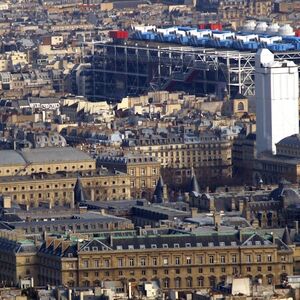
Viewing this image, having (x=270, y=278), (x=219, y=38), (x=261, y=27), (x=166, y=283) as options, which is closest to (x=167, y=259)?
(x=166, y=283)

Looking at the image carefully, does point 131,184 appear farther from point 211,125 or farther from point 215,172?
point 211,125

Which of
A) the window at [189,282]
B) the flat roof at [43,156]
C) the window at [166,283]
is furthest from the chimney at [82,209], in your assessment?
the flat roof at [43,156]

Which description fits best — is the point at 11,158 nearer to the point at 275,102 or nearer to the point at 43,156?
the point at 43,156

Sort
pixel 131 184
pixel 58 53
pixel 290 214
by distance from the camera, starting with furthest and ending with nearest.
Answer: pixel 58 53 → pixel 131 184 → pixel 290 214

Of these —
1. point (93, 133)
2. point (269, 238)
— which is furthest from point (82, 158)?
point (269, 238)

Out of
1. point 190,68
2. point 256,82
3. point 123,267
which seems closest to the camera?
point 123,267

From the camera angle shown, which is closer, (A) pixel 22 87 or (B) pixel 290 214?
(B) pixel 290 214
